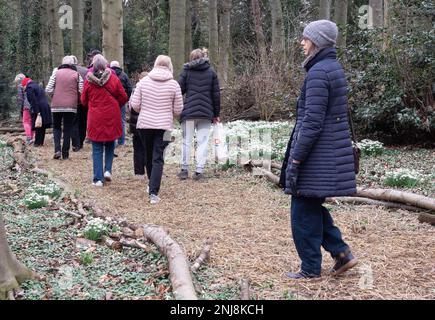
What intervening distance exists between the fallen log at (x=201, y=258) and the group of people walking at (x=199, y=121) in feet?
2.54

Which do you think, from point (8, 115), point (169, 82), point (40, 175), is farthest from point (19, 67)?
point (169, 82)

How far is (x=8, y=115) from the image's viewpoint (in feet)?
70.0

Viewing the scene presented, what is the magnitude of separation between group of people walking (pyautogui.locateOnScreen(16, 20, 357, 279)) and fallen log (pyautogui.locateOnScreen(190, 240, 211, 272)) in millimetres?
774

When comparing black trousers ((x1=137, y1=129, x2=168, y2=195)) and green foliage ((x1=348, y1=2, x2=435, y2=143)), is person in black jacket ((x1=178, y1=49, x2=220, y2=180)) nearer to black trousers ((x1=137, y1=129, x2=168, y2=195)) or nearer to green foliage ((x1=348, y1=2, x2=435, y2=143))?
black trousers ((x1=137, y1=129, x2=168, y2=195))

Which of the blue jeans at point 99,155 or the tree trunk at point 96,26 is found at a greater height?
the tree trunk at point 96,26

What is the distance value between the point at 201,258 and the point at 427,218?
294cm

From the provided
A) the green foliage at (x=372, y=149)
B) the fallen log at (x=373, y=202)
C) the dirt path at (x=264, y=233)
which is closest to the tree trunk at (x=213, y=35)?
the green foliage at (x=372, y=149)

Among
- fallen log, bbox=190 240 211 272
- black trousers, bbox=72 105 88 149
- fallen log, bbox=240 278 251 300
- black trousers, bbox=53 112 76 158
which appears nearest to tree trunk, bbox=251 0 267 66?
black trousers, bbox=72 105 88 149

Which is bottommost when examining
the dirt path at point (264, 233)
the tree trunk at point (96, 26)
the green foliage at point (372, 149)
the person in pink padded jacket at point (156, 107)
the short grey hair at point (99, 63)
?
the dirt path at point (264, 233)

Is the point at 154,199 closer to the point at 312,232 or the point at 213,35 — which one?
the point at 312,232

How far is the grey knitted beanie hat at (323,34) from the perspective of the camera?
4.23 m

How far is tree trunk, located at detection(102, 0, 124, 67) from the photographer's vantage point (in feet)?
41.2

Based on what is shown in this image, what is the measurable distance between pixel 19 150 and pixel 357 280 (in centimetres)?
962

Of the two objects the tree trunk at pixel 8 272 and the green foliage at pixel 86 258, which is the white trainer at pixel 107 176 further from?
the tree trunk at pixel 8 272
